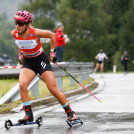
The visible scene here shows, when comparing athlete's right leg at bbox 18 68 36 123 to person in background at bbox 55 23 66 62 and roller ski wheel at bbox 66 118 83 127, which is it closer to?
roller ski wheel at bbox 66 118 83 127

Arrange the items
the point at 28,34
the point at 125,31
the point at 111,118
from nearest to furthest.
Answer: the point at 28,34, the point at 111,118, the point at 125,31

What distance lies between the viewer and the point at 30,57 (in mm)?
7324

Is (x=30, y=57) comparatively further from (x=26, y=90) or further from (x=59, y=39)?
(x=59, y=39)

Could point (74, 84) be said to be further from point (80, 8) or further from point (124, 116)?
point (80, 8)

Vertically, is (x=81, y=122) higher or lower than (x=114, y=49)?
higher

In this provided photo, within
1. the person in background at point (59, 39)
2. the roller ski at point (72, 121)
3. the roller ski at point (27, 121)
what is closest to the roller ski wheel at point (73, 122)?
the roller ski at point (72, 121)

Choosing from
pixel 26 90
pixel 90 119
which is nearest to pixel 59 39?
pixel 90 119

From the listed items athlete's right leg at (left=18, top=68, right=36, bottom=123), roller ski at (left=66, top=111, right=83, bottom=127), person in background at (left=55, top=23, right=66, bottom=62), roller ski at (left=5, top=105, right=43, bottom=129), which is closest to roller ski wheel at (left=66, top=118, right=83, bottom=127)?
roller ski at (left=66, top=111, right=83, bottom=127)

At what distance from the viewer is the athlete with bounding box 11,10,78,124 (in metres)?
6.93

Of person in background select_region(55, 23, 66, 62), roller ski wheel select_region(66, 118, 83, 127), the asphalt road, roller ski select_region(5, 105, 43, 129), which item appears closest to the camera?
the asphalt road

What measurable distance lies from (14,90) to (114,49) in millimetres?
59977

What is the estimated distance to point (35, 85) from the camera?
425 inches

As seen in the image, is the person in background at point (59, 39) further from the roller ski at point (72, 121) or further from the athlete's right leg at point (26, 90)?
the roller ski at point (72, 121)

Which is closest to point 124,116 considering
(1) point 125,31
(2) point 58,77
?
(2) point 58,77
